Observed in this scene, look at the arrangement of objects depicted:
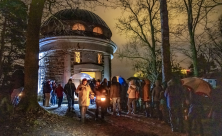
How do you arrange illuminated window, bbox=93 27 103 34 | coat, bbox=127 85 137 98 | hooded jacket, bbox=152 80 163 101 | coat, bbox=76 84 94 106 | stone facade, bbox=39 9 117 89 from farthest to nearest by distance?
illuminated window, bbox=93 27 103 34 → stone facade, bbox=39 9 117 89 → coat, bbox=127 85 137 98 → hooded jacket, bbox=152 80 163 101 → coat, bbox=76 84 94 106

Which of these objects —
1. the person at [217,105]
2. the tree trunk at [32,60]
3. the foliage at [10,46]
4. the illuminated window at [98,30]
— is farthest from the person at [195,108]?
the illuminated window at [98,30]

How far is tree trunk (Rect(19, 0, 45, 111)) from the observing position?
26.5ft

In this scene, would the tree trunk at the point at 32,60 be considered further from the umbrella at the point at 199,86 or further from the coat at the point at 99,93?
the umbrella at the point at 199,86

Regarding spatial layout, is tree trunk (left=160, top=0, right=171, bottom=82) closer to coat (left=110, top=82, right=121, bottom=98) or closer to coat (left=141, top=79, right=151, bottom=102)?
coat (left=141, top=79, right=151, bottom=102)

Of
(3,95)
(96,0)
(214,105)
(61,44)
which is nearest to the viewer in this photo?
(214,105)

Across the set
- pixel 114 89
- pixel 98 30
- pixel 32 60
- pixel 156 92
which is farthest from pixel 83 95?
pixel 98 30

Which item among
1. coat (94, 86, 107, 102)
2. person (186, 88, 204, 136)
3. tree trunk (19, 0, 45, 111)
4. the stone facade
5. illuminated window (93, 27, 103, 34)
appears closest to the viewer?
person (186, 88, 204, 136)

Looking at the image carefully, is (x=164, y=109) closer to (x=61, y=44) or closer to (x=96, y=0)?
(x=96, y=0)

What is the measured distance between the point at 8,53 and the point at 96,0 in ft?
40.2

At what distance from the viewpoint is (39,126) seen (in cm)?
680

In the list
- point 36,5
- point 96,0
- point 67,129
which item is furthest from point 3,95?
point 96,0

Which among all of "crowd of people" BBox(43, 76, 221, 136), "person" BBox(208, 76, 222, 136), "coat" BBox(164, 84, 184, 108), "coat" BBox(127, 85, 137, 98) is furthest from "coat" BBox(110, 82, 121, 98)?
"person" BBox(208, 76, 222, 136)

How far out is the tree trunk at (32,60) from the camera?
806 cm

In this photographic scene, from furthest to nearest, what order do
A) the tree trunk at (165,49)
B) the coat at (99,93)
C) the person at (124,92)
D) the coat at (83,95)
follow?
the person at (124,92), the tree trunk at (165,49), the coat at (99,93), the coat at (83,95)
